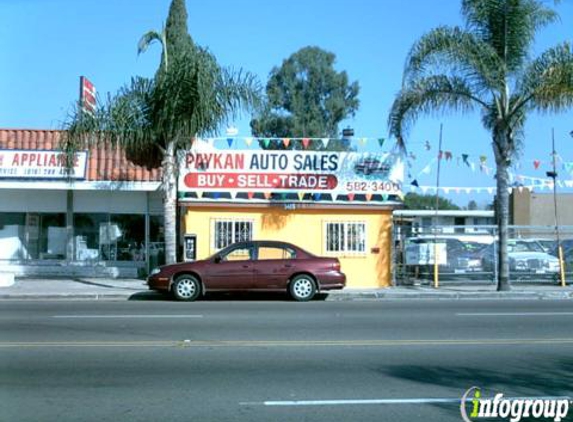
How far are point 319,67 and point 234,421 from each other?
151 feet

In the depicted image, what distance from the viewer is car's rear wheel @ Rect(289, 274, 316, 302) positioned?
17.0 m

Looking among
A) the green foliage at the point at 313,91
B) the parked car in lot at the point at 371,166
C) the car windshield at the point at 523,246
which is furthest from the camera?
the green foliage at the point at 313,91

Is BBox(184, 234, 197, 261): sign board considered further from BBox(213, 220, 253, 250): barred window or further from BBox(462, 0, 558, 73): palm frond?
BBox(462, 0, 558, 73): palm frond

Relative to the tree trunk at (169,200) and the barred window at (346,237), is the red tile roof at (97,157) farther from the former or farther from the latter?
the barred window at (346,237)

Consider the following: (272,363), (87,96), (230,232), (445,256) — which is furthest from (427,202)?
(272,363)

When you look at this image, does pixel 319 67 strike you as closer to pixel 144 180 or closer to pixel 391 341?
pixel 144 180

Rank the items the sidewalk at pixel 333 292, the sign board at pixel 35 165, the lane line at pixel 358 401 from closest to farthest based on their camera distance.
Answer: the lane line at pixel 358 401, the sidewalk at pixel 333 292, the sign board at pixel 35 165

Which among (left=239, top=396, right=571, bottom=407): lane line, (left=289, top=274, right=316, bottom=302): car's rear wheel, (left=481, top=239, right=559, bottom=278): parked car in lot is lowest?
(left=239, top=396, right=571, bottom=407): lane line

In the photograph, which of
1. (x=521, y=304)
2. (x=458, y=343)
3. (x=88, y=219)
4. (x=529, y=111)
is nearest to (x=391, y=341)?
(x=458, y=343)

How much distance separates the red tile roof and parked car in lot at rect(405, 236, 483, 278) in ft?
26.9

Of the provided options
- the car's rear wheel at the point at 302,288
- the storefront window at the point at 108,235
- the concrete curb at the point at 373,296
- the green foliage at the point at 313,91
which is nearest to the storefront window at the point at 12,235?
the storefront window at the point at 108,235

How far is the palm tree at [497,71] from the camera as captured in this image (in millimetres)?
18312

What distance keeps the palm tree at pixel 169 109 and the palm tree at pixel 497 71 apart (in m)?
4.60

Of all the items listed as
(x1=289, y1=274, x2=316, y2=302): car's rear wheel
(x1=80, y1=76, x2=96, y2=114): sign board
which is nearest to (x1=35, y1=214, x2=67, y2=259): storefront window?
(x1=80, y1=76, x2=96, y2=114): sign board
